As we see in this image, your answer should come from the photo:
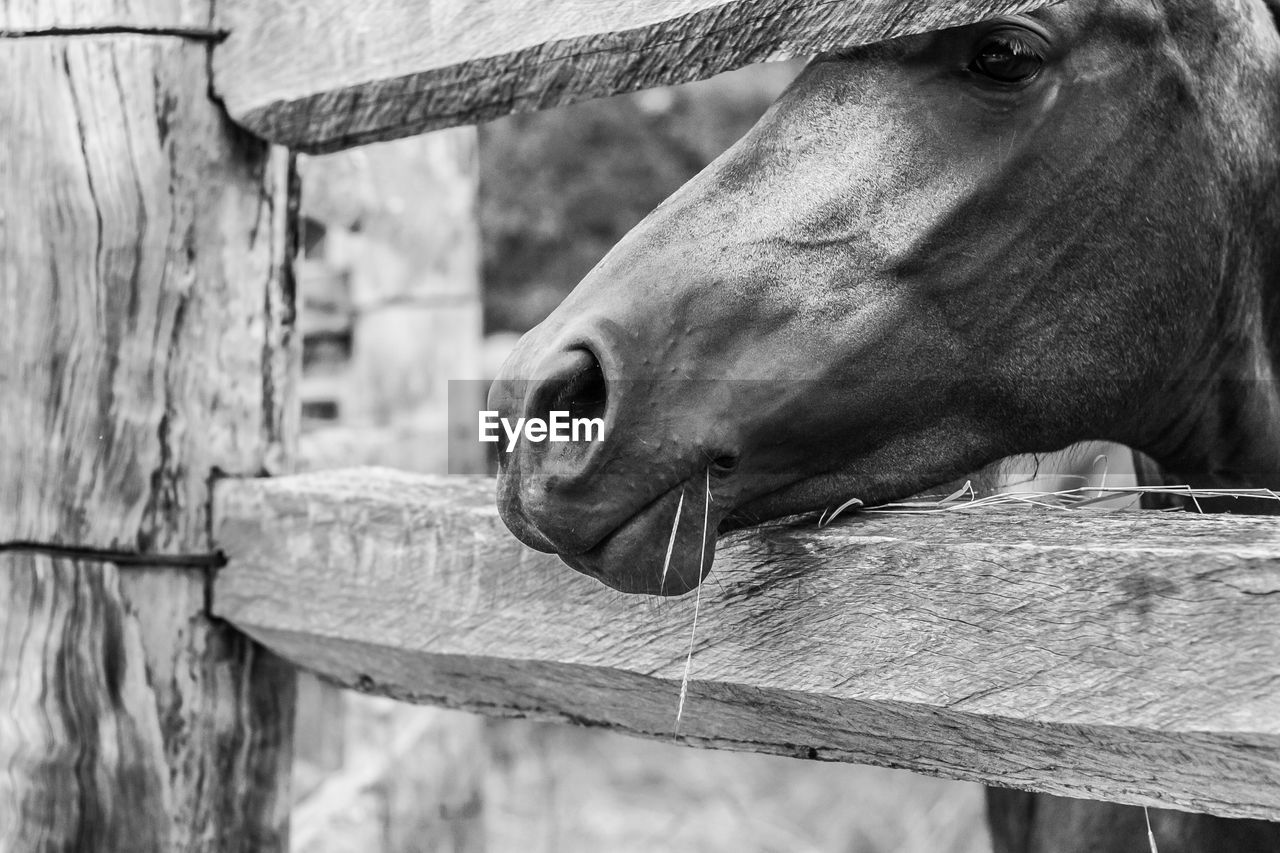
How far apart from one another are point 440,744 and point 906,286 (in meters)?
2.77

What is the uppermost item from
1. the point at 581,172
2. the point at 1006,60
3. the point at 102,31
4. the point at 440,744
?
the point at 581,172

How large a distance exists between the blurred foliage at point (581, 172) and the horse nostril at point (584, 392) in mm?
6338

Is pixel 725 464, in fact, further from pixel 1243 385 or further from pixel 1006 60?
pixel 1243 385

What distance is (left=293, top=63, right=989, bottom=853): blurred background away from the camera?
3318 millimetres

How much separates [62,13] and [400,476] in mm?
687

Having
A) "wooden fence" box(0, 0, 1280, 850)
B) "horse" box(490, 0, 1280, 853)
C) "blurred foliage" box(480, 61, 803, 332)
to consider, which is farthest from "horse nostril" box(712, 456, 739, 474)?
"blurred foliage" box(480, 61, 803, 332)

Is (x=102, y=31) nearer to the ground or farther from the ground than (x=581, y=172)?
nearer to the ground

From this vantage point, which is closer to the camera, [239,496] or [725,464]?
[725,464]

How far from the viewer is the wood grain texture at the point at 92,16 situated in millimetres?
→ 1426

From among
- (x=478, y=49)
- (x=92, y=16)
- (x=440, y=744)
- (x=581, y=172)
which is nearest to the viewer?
(x=478, y=49)

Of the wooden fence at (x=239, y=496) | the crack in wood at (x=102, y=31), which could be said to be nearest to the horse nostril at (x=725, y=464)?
the wooden fence at (x=239, y=496)

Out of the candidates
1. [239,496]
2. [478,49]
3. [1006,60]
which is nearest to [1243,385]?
[1006,60]

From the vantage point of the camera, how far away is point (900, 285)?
42.7 inches

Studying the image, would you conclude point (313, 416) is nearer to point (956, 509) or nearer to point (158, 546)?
point (158, 546)
